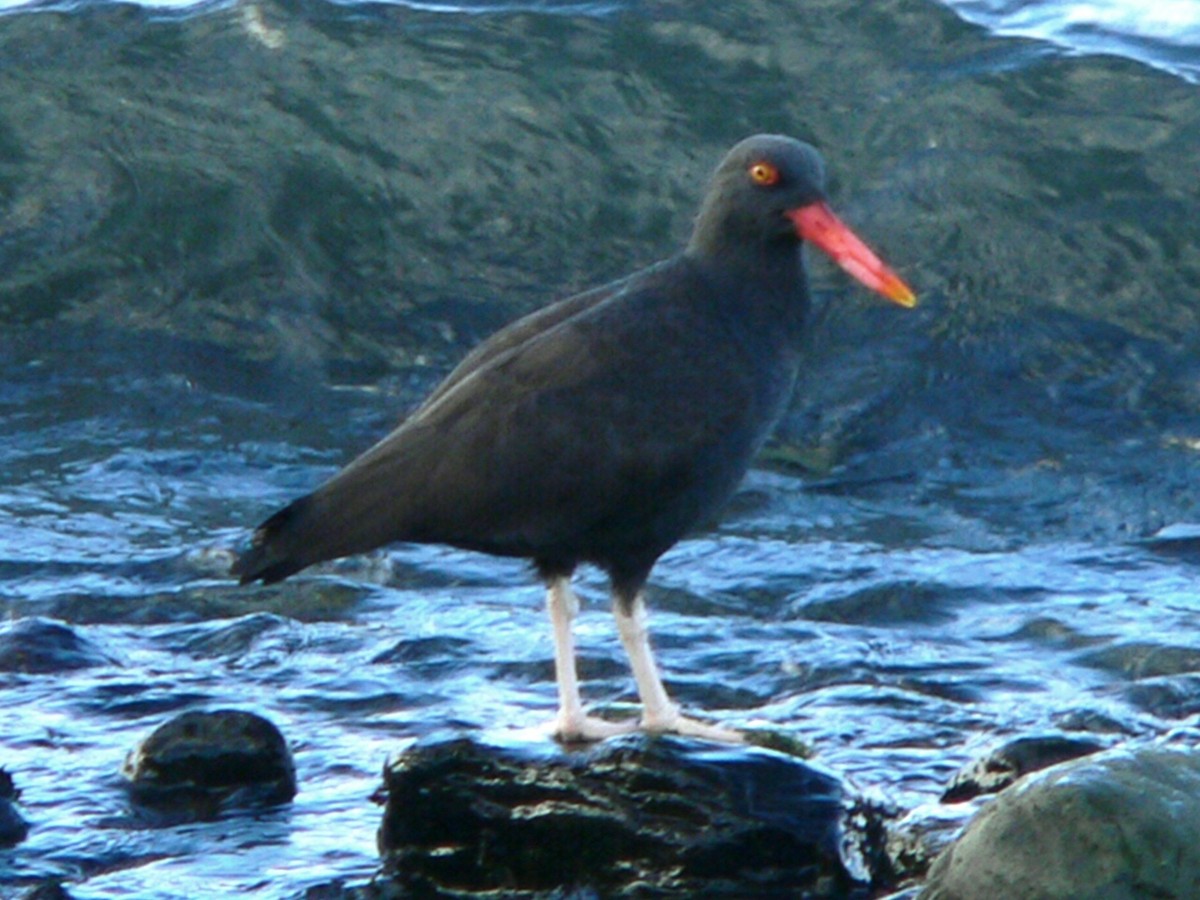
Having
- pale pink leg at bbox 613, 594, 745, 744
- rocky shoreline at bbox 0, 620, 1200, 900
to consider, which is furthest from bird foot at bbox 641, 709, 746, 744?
rocky shoreline at bbox 0, 620, 1200, 900

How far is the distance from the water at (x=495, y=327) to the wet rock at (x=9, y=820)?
65 millimetres

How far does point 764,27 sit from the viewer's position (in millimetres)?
10734

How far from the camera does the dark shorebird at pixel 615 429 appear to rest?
5.17 meters

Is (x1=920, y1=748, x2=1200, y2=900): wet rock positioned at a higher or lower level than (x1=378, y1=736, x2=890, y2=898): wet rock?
higher

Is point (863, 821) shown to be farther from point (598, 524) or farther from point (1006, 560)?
point (1006, 560)

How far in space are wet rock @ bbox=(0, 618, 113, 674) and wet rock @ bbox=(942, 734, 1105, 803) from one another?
8.10 ft

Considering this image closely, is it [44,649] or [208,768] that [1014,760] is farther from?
[44,649]

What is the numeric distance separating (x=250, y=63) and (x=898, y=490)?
4207mm

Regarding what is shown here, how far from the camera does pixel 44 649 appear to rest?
6.43 m

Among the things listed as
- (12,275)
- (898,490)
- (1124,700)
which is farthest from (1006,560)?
(12,275)

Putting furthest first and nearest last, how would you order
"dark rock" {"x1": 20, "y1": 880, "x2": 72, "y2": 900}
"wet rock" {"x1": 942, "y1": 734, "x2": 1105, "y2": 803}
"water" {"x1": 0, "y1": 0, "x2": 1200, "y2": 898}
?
"water" {"x1": 0, "y1": 0, "x2": 1200, "y2": 898} → "wet rock" {"x1": 942, "y1": 734, "x2": 1105, "y2": 803} → "dark rock" {"x1": 20, "y1": 880, "x2": 72, "y2": 900}

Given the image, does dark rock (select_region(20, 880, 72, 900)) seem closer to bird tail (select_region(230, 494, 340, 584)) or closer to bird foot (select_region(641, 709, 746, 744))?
bird tail (select_region(230, 494, 340, 584))

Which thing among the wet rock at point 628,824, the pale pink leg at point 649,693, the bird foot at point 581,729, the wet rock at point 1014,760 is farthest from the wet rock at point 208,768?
the wet rock at point 1014,760

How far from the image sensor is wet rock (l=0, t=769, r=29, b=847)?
5188 millimetres
